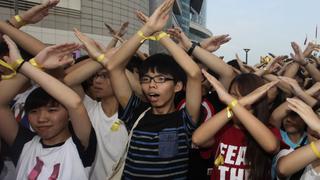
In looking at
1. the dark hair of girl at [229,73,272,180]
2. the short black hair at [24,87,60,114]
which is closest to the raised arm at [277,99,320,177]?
the dark hair of girl at [229,73,272,180]

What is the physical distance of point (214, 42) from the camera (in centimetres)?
446

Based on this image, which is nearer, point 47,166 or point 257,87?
point 47,166

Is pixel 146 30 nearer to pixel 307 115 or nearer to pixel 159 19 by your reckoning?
pixel 159 19

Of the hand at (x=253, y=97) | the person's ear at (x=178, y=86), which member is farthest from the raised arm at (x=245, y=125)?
the person's ear at (x=178, y=86)

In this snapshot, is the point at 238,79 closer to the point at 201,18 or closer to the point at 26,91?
the point at 26,91

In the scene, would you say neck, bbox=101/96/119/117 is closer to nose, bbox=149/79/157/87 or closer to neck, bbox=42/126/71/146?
nose, bbox=149/79/157/87

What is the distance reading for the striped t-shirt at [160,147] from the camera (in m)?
2.92

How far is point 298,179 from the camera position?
2793mm

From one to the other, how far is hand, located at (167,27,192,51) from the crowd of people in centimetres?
15

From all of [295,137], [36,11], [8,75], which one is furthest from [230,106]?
[36,11]

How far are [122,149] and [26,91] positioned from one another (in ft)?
3.44

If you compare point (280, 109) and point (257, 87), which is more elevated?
point (257, 87)

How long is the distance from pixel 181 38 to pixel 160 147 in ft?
4.64

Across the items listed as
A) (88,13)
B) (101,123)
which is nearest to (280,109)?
(101,123)
